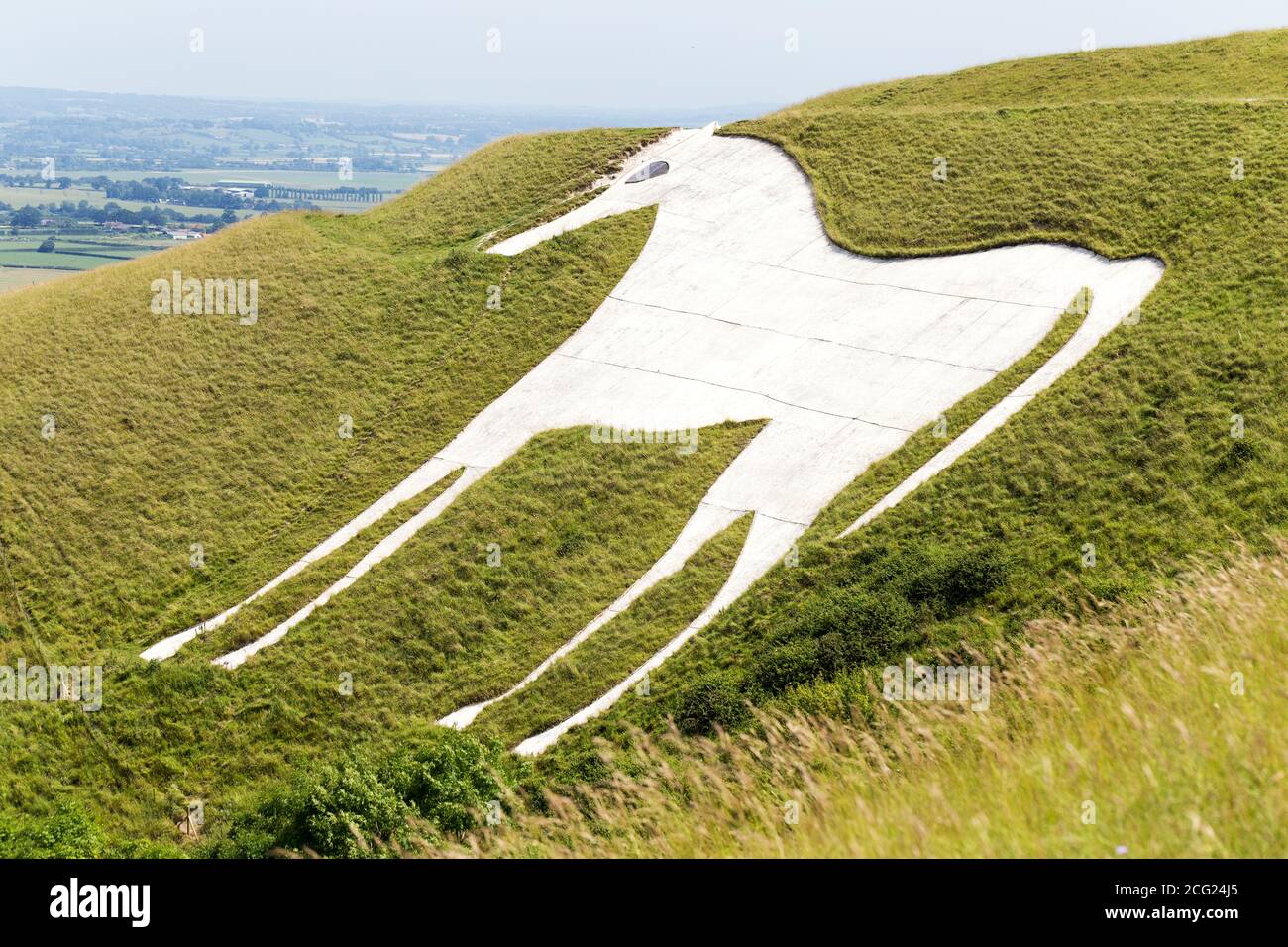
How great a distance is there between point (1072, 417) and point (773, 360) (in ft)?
34.0

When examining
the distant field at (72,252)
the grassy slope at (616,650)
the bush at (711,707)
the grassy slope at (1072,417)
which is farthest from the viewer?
the distant field at (72,252)

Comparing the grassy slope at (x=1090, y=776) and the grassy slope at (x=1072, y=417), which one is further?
the grassy slope at (x=1072, y=417)

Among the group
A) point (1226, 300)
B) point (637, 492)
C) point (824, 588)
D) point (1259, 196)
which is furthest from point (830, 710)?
point (1259, 196)

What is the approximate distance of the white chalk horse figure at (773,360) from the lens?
1129 inches

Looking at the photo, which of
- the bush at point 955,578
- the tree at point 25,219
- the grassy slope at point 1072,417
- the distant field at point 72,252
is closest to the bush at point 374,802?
the grassy slope at point 1072,417

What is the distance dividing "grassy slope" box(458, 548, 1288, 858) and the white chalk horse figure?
1404 cm

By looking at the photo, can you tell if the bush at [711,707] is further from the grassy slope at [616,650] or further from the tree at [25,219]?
the tree at [25,219]

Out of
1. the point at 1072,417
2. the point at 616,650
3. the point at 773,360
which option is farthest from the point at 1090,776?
the point at 773,360

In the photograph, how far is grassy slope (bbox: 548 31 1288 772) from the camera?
21.1m

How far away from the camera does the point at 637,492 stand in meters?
30.2

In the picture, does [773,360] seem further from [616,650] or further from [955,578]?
[955,578]

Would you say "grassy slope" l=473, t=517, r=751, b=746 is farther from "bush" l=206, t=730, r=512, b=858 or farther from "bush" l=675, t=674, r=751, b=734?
"bush" l=675, t=674, r=751, b=734

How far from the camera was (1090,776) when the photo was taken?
7.27m

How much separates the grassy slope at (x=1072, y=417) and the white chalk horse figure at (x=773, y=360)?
112 cm
